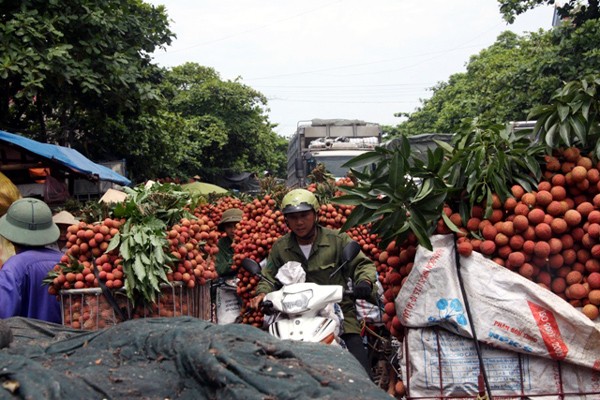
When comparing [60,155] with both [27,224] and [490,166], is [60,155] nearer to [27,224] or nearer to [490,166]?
[27,224]

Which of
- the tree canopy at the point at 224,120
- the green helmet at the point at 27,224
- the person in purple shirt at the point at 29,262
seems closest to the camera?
the person in purple shirt at the point at 29,262

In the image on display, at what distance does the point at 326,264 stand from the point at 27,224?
2.44 metres

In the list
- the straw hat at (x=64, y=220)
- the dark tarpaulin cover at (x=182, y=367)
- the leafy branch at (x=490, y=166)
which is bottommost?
the dark tarpaulin cover at (x=182, y=367)

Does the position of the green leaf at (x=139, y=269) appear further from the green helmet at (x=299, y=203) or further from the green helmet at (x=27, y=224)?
the green helmet at (x=299, y=203)

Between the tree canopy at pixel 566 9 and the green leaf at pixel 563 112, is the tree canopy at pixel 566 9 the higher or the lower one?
the higher one

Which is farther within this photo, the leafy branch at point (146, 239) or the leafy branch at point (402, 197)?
the leafy branch at point (146, 239)

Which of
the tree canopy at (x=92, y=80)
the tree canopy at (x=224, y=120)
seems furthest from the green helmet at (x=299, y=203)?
the tree canopy at (x=224, y=120)

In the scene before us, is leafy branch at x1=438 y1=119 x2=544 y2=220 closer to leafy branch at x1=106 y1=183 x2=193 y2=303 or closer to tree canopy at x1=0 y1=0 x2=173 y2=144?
leafy branch at x1=106 y1=183 x2=193 y2=303

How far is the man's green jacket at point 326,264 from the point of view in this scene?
578 cm

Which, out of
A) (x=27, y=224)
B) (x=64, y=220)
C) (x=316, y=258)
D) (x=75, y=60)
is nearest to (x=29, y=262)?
(x=27, y=224)

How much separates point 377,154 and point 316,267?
1604 mm

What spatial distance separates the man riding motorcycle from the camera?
572 centimetres

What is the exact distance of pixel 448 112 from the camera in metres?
39.9

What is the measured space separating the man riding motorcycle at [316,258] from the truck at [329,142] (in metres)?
14.9
